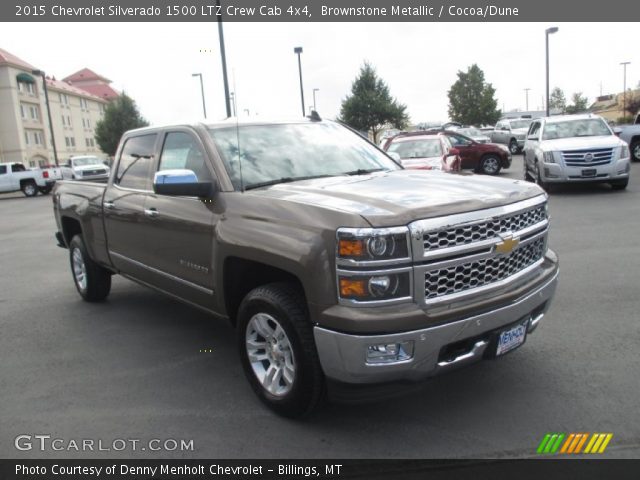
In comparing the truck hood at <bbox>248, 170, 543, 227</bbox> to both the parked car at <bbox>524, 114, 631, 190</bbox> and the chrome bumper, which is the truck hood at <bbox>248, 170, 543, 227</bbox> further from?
the parked car at <bbox>524, 114, 631, 190</bbox>

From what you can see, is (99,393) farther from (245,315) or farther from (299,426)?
(299,426)

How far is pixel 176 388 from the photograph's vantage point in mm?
4082

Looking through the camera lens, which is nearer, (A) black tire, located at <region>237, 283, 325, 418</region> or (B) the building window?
(A) black tire, located at <region>237, 283, 325, 418</region>

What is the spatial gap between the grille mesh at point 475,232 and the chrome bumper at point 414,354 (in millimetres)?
416

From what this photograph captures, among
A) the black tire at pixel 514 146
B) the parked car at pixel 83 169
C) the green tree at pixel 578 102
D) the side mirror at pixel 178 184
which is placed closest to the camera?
the side mirror at pixel 178 184

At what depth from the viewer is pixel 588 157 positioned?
1227cm

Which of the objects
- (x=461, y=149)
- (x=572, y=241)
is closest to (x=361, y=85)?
(x=461, y=149)

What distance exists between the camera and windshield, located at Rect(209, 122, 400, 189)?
406 centimetres

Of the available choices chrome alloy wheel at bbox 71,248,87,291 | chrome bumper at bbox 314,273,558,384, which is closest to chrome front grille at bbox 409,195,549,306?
chrome bumper at bbox 314,273,558,384

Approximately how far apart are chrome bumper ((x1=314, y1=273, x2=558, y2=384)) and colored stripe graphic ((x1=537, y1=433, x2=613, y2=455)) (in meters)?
0.59

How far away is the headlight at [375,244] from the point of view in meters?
2.88

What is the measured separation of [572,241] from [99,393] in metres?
6.72

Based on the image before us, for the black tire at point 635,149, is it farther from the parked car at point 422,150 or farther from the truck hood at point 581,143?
the parked car at point 422,150

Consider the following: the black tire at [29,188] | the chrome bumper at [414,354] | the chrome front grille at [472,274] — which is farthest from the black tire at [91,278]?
the black tire at [29,188]
